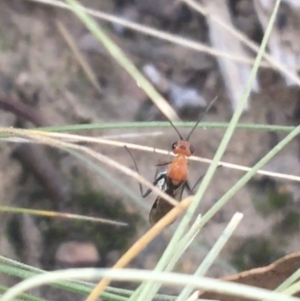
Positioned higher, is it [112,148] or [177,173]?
[112,148]

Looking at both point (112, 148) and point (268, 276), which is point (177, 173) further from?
point (268, 276)

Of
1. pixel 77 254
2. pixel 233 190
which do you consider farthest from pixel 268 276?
pixel 77 254

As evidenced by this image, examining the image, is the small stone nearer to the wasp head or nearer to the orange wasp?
the orange wasp

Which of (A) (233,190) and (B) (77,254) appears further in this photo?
(B) (77,254)

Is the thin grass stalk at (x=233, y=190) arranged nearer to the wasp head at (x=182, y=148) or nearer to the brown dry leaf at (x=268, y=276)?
the brown dry leaf at (x=268, y=276)

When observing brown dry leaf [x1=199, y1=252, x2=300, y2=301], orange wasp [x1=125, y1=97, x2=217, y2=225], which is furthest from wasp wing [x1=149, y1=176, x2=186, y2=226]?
brown dry leaf [x1=199, y1=252, x2=300, y2=301]

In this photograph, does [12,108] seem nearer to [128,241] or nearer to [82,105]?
[82,105]
